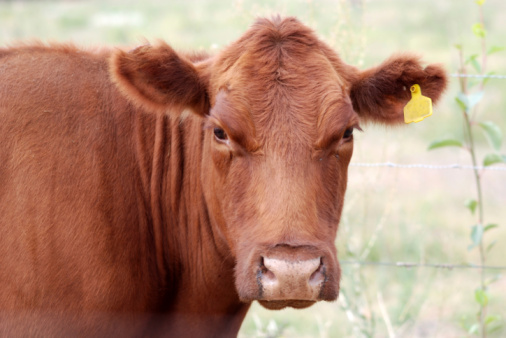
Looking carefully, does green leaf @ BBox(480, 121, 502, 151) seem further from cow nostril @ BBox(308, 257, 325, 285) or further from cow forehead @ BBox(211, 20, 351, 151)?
cow nostril @ BBox(308, 257, 325, 285)

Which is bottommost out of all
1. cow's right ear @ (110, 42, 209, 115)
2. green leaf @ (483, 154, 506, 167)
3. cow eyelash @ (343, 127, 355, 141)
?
green leaf @ (483, 154, 506, 167)

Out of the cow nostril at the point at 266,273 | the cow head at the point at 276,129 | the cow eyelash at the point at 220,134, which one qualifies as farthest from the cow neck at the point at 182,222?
the cow nostril at the point at 266,273

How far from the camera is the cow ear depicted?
3900mm

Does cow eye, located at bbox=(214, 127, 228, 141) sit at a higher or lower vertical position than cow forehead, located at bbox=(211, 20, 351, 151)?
lower

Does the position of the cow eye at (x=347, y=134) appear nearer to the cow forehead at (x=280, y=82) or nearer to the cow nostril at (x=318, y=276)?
the cow forehead at (x=280, y=82)

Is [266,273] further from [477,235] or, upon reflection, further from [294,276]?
[477,235]

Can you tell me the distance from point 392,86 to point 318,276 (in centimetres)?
151

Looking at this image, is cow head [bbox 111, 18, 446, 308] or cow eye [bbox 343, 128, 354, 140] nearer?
cow head [bbox 111, 18, 446, 308]

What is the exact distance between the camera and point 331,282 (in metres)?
3.20

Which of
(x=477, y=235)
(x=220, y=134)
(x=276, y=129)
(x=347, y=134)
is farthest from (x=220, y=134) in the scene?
(x=477, y=235)

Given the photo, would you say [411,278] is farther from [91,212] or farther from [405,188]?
[91,212]

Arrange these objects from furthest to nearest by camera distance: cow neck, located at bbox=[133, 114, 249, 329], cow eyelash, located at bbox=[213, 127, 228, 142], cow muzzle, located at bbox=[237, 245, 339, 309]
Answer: cow neck, located at bbox=[133, 114, 249, 329] < cow eyelash, located at bbox=[213, 127, 228, 142] < cow muzzle, located at bbox=[237, 245, 339, 309]

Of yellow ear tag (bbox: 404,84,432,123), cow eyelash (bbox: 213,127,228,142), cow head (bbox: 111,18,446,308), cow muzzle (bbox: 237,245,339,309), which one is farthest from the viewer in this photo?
yellow ear tag (bbox: 404,84,432,123)

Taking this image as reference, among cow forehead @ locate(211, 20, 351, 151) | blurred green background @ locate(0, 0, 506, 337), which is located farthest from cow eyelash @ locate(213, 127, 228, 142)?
blurred green background @ locate(0, 0, 506, 337)
